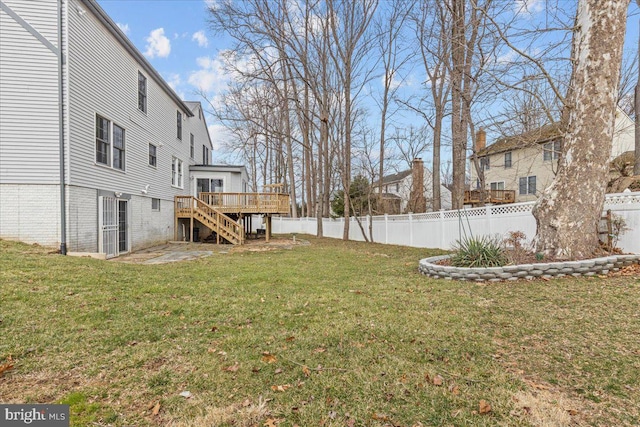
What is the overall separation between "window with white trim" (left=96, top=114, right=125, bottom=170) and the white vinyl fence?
408 inches

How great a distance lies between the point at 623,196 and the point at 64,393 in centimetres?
906

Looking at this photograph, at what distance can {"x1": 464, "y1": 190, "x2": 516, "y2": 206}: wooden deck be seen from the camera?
800 inches

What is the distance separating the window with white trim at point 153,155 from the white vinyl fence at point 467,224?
991 centimetres

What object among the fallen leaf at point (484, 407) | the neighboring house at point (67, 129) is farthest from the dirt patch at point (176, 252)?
the fallen leaf at point (484, 407)

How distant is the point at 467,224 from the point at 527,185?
1711cm

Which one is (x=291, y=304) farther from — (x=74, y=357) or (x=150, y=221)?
(x=150, y=221)

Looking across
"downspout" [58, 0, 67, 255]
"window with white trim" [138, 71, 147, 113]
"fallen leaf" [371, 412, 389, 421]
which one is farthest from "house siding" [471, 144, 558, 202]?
"downspout" [58, 0, 67, 255]

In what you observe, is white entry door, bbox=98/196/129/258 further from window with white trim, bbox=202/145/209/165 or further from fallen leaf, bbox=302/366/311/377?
window with white trim, bbox=202/145/209/165

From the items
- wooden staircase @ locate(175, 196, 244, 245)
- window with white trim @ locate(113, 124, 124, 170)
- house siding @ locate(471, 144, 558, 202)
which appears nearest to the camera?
window with white trim @ locate(113, 124, 124, 170)

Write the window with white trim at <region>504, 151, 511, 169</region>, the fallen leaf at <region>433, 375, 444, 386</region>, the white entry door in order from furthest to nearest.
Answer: the window with white trim at <region>504, 151, 511, 169</region>
the white entry door
the fallen leaf at <region>433, 375, 444, 386</region>

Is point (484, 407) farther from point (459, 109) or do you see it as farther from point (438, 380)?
point (459, 109)

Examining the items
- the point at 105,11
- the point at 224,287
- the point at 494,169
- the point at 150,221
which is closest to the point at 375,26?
the point at 105,11

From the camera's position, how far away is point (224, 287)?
5.33 m

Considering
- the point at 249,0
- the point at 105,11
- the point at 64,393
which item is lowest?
the point at 64,393
